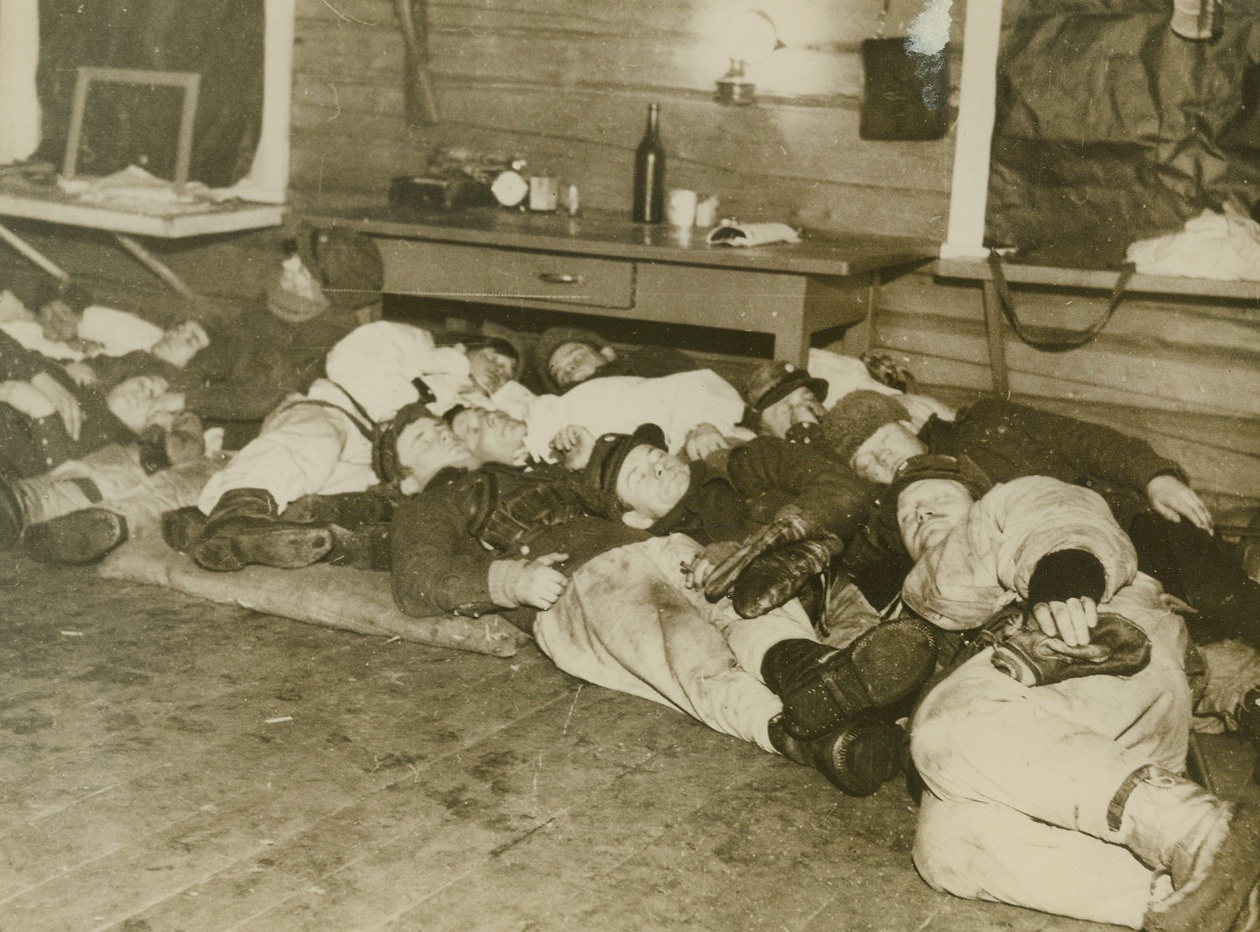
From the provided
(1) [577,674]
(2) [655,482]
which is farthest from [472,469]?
(1) [577,674]

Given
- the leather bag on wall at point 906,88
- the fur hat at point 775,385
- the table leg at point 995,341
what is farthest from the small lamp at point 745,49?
the fur hat at point 775,385

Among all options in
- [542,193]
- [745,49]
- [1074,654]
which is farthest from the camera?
[542,193]

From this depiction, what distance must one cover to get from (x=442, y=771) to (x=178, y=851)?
0.58m

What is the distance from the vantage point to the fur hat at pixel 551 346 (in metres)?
4.46

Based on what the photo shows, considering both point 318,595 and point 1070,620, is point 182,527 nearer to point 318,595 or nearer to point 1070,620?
point 318,595

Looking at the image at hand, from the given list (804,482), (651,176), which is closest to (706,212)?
(651,176)

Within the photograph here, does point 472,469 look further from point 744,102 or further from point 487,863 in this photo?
point 744,102

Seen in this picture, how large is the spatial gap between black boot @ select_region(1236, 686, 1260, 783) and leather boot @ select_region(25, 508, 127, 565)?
3.25 metres

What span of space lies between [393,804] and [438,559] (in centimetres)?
90

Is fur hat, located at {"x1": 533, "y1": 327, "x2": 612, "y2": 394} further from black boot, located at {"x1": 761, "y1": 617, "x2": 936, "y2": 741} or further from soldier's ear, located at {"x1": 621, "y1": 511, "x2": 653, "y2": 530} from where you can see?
black boot, located at {"x1": 761, "y1": 617, "x2": 936, "y2": 741}

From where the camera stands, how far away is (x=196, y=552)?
11.2 ft

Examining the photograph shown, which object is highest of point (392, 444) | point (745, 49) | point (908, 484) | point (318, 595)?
point (745, 49)

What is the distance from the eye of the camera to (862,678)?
243 cm

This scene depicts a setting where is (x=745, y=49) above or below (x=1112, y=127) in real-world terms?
above
